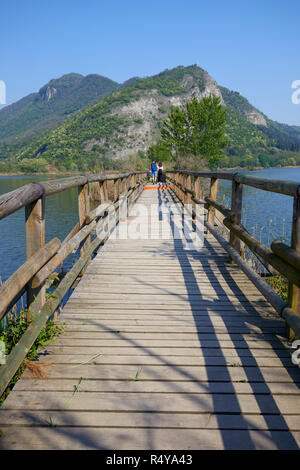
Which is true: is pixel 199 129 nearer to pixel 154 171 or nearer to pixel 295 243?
pixel 154 171

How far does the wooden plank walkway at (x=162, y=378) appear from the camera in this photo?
1.86m

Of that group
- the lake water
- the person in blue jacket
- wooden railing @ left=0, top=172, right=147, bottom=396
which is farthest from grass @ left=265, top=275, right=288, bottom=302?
the person in blue jacket

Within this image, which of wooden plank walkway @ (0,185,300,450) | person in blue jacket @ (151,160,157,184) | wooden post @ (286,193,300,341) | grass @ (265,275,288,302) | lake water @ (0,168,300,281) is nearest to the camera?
wooden plank walkway @ (0,185,300,450)

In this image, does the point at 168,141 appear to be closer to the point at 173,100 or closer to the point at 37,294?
the point at 37,294

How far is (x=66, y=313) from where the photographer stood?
137 inches

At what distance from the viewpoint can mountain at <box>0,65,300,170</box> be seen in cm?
11356

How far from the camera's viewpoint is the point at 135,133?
142250 mm

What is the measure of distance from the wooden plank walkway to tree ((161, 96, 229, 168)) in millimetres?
42791

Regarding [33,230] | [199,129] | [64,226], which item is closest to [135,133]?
[199,129]

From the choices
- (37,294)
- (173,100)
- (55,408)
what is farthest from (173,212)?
(173,100)

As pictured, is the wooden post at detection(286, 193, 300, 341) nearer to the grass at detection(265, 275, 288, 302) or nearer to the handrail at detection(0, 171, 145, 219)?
the handrail at detection(0, 171, 145, 219)

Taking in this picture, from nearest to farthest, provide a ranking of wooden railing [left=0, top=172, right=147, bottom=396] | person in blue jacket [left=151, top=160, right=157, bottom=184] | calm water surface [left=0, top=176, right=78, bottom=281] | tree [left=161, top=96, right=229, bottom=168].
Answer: wooden railing [left=0, top=172, right=147, bottom=396], calm water surface [left=0, top=176, right=78, bottom=281], person in blue jacket [left=151, top=160, right=157, bottom=184], tree [left=161, top=96, right=229, bottom=168]

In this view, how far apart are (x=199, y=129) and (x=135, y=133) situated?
100991mm
